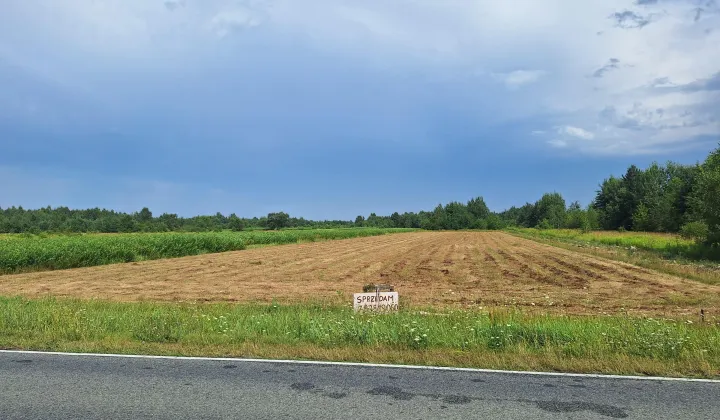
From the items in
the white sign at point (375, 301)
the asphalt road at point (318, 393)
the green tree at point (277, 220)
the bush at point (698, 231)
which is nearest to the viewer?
the asphalt road at point (318, 393)

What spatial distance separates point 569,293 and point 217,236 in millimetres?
40775

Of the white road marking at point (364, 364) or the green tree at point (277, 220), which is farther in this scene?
the green tree at point (277, 220)

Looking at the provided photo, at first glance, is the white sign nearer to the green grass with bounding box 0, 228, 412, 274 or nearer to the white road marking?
the white road marking

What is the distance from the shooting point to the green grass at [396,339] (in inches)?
303

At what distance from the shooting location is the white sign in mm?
12078

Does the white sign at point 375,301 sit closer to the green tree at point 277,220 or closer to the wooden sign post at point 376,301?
the wooden sign post at point 376,301

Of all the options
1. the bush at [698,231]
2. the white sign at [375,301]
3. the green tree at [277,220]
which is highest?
the green tree at [277,220]

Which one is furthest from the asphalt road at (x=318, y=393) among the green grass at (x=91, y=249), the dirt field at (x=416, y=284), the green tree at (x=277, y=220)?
the green tree at (x=277, y=220)

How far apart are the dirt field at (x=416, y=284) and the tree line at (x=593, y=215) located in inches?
735

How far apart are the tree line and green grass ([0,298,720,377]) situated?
35.5 m

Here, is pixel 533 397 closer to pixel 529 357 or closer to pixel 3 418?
pixel 529 357

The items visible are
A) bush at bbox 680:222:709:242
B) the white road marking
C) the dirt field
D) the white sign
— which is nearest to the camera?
the white road marking

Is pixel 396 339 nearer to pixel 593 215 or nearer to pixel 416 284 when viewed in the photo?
pixel 416 284

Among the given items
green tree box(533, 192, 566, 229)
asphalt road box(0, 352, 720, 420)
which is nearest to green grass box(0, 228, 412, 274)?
asphalt road box(0, 352, 720, 420)
